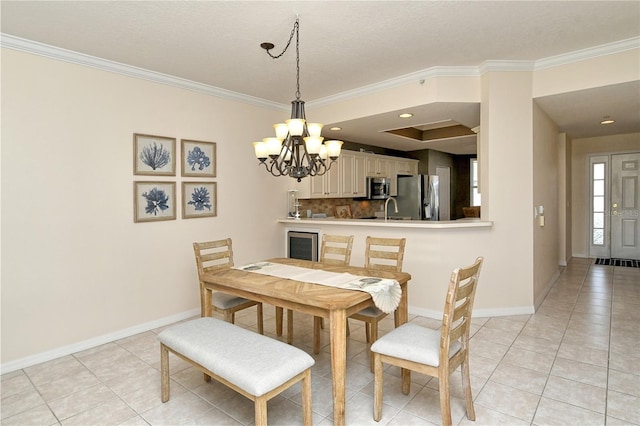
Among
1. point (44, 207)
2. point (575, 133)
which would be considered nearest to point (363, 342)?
point (44, 207)

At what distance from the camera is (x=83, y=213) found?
319 cm

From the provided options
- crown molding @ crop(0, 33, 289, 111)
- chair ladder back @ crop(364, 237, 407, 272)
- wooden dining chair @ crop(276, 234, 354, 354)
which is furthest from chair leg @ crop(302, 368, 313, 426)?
crown molding @ crop(0, 33, 289, 111)

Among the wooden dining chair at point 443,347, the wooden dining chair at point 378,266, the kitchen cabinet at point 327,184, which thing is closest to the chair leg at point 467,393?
the wooden dining chair at point 443,347

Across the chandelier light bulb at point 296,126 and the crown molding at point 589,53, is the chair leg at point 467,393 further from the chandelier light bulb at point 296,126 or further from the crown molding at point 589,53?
the crown molding at point 589,53

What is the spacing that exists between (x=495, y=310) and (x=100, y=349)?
3842 mm

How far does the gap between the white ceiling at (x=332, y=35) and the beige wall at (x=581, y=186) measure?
2.87m

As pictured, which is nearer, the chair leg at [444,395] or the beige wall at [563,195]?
the chair leg at [444,395]

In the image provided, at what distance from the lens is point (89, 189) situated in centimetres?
322

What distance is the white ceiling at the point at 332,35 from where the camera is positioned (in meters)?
2.49

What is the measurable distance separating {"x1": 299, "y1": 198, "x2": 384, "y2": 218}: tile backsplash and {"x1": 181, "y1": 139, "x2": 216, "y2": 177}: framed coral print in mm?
1777

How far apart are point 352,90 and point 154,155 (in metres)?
2.37

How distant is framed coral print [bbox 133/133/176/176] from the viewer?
3.53 m

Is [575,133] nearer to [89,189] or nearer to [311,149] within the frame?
[311,149]

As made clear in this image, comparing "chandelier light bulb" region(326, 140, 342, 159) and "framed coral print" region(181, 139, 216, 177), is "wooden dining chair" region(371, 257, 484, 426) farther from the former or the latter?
"framed coral print" region(181, 139, 216, 177)
